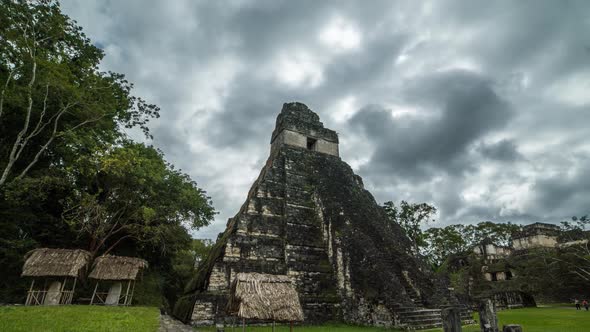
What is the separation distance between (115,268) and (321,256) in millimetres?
7708

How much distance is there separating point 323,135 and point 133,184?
9093 mm

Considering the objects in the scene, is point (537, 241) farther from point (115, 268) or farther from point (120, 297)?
point (115, 268)

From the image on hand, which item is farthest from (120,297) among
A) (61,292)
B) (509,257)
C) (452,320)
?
(509,257)

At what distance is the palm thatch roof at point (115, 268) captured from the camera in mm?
10867

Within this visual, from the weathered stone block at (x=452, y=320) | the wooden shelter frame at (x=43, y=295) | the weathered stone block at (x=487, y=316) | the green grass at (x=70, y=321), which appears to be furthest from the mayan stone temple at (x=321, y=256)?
the wooden shelter frame at (x=43, y=295)

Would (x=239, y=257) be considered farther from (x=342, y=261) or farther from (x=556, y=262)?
(x=556, y=262)

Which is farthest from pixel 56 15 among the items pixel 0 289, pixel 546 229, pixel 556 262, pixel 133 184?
pixel 546 229

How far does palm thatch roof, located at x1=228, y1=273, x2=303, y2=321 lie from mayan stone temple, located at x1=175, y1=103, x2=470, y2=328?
2.29 meters

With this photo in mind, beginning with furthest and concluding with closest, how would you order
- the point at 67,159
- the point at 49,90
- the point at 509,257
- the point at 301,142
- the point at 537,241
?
the point at 537,241, the point at 509,257, the point at 301,142, the point at 67,159, the point at 49,90

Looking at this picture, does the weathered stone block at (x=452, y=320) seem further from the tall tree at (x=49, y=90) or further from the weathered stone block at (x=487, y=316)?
the tall tree at (x=49, y=90)

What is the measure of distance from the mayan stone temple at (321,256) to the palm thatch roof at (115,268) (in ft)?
7.67

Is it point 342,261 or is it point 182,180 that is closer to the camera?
point 342,261

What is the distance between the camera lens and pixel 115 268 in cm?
1114

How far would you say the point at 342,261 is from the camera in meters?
10.1
